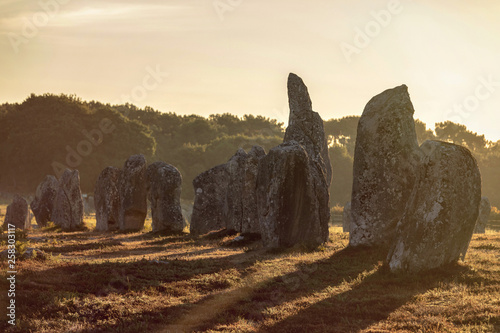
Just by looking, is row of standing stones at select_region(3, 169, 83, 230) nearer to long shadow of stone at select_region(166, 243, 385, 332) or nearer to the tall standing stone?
the tall standing stone

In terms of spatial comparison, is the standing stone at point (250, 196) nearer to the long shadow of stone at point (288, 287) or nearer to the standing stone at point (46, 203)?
the long shadow of stone at point (288, 287)

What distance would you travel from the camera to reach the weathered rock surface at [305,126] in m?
27.4

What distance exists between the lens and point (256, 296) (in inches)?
578

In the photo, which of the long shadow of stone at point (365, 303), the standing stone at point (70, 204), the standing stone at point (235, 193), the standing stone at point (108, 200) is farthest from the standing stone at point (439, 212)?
the standing stone at point (70, 204)

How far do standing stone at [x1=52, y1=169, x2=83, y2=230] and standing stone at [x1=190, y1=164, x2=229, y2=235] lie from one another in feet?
34.0

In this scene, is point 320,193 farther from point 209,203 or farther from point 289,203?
point 209,203

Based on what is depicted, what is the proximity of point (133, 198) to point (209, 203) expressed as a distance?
5.48m

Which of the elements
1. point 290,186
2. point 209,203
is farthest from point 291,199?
point 209,203

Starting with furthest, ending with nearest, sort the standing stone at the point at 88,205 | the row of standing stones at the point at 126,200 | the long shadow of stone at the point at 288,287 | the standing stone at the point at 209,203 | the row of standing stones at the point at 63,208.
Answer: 1. the standing stone at the point at 88,205
2. the row of standing stones at the point at 63,208
3. the row of standing stones at the point at 126,200
4. the standing stone at the point at 209,203
5. the long shadow of stone at the point at 288,287

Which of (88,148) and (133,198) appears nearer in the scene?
(133,198)

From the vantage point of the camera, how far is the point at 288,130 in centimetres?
2830

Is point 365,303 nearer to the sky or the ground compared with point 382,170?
nearer to the ground

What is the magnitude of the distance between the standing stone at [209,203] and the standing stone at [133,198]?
4.35 meters

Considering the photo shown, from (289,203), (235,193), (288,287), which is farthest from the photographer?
(235,193)
